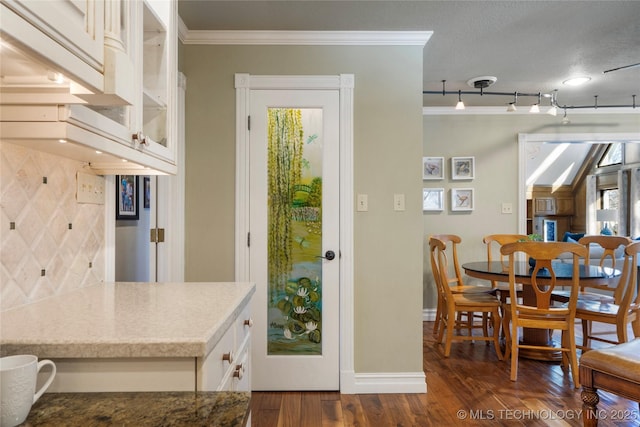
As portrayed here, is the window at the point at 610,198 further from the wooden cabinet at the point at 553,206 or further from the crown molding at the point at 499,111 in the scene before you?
the crown molding at the point at 499,111

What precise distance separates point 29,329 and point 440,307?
3334mm

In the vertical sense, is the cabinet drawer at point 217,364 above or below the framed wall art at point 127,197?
below

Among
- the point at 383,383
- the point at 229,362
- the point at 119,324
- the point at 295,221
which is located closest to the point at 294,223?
the point at 295,221

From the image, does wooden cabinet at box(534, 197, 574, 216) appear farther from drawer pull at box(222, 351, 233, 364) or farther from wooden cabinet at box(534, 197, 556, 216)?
drawer pull at box(222, 351, 233, 364)

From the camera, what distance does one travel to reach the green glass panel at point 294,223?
2.58 m

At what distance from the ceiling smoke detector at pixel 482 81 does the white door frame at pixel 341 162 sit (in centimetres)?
151

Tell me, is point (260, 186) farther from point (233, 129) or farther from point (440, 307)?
point (440, 307)

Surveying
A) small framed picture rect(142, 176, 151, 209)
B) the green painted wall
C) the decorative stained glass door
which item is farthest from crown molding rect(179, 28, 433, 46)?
small framed picture rect(142, 176, 151, 209)

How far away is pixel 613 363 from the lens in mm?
1680

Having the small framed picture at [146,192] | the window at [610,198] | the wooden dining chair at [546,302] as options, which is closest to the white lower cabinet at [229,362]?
the small framed picture at [146,192]

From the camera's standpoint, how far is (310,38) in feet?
8.44

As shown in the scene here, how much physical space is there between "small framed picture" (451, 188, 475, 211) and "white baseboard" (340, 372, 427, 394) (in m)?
2.39

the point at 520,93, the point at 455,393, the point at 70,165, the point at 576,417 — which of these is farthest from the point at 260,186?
the point at 520,93

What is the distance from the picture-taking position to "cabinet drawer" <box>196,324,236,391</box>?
0.90 meters
